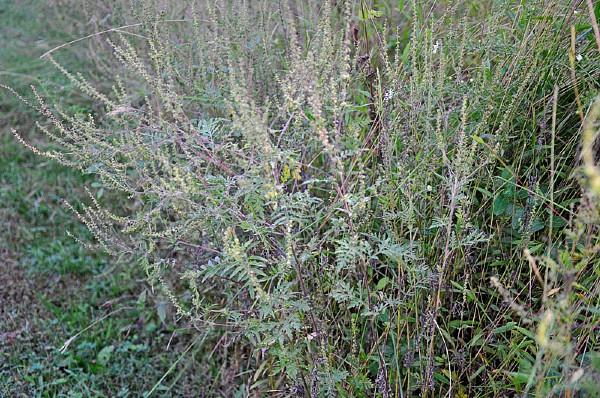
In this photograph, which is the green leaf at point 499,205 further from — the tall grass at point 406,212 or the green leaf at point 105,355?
the green leaf at point 105,355

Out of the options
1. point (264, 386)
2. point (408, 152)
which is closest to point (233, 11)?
point (408, 152)

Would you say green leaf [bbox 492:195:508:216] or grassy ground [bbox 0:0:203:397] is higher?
green leaf [bbox 492:195:508:216]

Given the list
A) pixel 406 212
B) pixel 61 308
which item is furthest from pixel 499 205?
pixel 61 308

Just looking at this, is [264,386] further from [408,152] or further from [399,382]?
[408,152]

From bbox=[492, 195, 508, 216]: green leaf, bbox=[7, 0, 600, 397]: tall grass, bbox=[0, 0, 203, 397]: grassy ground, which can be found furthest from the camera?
bbox=[0, 0, 203, 397]: grassy ground

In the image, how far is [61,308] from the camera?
317 centimetres

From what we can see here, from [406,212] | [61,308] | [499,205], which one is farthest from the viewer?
[61,308]

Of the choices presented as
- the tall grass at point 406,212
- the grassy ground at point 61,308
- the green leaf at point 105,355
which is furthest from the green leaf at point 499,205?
the green leaf at point 105,355

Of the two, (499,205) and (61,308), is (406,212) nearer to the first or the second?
(499,205)

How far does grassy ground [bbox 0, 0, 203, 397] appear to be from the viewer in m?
2.74

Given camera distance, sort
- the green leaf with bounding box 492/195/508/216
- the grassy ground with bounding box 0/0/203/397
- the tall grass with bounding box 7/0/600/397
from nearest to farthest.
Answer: the tall grass with bounding box 7/0/600/397
the green leaf with bounding box 492/195/508/216
the grassy ground with bounding box 0/0/203/397

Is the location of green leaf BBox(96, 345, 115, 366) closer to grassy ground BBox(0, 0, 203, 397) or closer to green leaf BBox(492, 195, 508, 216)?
grassy ground BBox(0, 0, 203, 397)

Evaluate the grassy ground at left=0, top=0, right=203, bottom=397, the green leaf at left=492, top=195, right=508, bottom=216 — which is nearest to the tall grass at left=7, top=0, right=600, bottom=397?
the green leaf at left=492, top=195, right=508, bottom=216

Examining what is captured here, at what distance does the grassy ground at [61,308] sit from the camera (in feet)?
8.99
